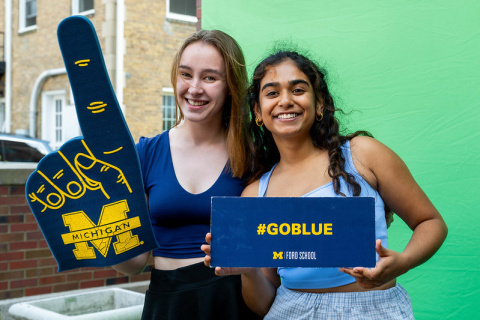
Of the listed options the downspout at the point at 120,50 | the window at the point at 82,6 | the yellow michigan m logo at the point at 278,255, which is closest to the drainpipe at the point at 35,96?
the window at the point at 82,6

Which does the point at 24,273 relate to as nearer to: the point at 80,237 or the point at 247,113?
the point at 80,237

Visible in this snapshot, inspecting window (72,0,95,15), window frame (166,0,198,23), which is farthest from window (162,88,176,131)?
window (72,0,95,15)

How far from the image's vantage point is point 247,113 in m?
1.89

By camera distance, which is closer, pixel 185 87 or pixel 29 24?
pixel 185 87

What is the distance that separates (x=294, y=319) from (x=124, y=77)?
1088 centimetres

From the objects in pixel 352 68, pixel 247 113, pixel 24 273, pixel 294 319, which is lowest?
pixel 24 273

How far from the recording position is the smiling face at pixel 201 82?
184cm

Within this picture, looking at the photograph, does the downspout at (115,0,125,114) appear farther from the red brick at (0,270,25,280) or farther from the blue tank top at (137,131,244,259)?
the blue tank top at (137,131,244,259)

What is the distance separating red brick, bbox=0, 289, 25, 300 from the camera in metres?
3.52

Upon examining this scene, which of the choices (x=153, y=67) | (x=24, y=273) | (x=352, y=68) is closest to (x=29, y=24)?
(x=153, y=67)

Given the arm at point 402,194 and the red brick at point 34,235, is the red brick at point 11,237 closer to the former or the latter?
the red brick at point 34,235

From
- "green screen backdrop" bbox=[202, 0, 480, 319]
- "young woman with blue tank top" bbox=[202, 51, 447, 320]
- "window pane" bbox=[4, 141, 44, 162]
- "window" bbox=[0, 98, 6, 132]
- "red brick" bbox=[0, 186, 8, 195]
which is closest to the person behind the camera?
"young woman with blue tank top" bbox=[202, 51, 447, 320]

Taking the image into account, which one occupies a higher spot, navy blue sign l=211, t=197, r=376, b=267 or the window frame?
the window frame

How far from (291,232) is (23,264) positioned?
2.65 m
